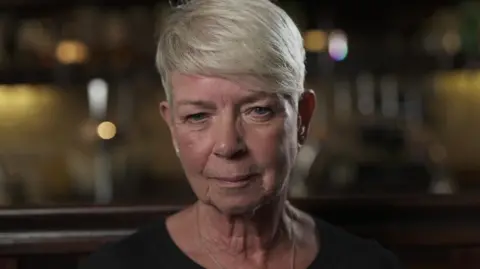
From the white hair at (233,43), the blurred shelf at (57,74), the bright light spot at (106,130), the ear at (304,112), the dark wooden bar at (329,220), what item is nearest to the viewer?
the white hair at (233,43)

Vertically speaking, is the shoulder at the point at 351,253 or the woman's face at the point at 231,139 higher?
the woman's face at the point at 231,139

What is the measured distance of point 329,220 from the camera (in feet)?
4.69

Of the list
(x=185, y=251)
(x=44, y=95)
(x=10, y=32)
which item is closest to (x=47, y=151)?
(x=44, y=95)

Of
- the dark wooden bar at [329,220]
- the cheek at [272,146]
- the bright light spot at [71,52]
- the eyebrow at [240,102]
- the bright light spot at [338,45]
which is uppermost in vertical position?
the eyebrow at [240,102]

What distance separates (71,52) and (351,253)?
1345 millimetres

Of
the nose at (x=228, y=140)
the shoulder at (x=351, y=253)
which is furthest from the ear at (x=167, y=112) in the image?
the shoulder at (x=351, y=253)

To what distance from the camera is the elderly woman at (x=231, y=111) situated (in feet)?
3.27

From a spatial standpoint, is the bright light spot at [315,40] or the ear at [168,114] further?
the bright light spot at [315,40]

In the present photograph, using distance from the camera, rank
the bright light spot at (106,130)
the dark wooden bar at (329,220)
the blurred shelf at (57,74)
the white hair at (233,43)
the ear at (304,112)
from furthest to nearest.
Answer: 1. the bright light spot at (106,130)
2. the blurred shelf at (57,74)
3. the dark wooden bar at (329,220)
4. the ear at (304,112)
5. the white hair at (233,43)

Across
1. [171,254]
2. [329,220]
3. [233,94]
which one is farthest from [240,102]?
[329,220]

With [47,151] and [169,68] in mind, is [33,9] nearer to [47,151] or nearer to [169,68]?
[47,151]

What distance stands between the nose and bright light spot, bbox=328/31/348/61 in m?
1.28

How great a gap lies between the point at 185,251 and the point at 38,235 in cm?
41

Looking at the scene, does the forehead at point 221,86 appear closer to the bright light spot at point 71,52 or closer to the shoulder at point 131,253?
the shoulder at point 131,253
